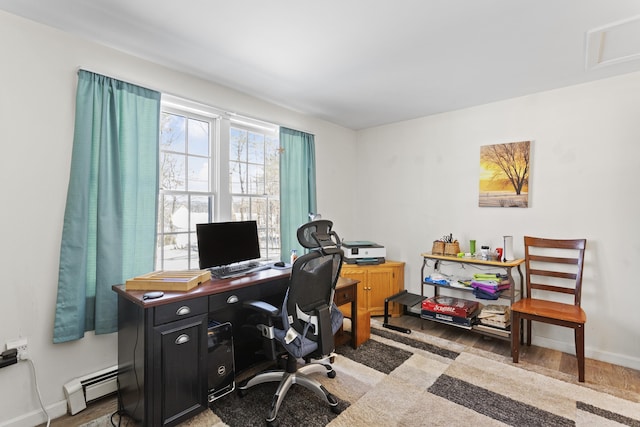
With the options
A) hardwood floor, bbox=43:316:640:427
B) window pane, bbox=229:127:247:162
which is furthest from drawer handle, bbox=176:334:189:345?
window pane, bbox=229:127:247:162

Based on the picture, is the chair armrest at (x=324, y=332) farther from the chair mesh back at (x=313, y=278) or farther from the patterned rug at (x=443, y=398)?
the patterned rug at (x=443, y=398)

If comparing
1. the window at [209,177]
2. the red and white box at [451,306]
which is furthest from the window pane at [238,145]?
the red and white box at [451,306]

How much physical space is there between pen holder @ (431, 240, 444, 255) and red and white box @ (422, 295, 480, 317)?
0.52 meters

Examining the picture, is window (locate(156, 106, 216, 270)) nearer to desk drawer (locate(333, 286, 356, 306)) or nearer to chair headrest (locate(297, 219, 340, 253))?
chair headrest (locate(297, 219, 340, 253))

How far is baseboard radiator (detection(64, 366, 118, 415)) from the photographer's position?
1970 millimetres

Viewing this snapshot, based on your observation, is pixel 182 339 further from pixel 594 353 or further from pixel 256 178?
pixel 594 353

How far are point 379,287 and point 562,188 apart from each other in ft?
7.03

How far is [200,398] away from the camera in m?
1.95

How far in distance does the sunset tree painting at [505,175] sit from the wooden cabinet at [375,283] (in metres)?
1.33

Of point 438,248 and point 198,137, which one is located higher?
point 198,137

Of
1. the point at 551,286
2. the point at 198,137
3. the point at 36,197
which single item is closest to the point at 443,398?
the point at 551,286

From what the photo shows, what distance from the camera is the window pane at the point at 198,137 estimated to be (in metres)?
2.74

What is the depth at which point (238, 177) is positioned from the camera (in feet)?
10.1

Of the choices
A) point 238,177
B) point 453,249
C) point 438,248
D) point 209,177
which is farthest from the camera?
point 438,248
